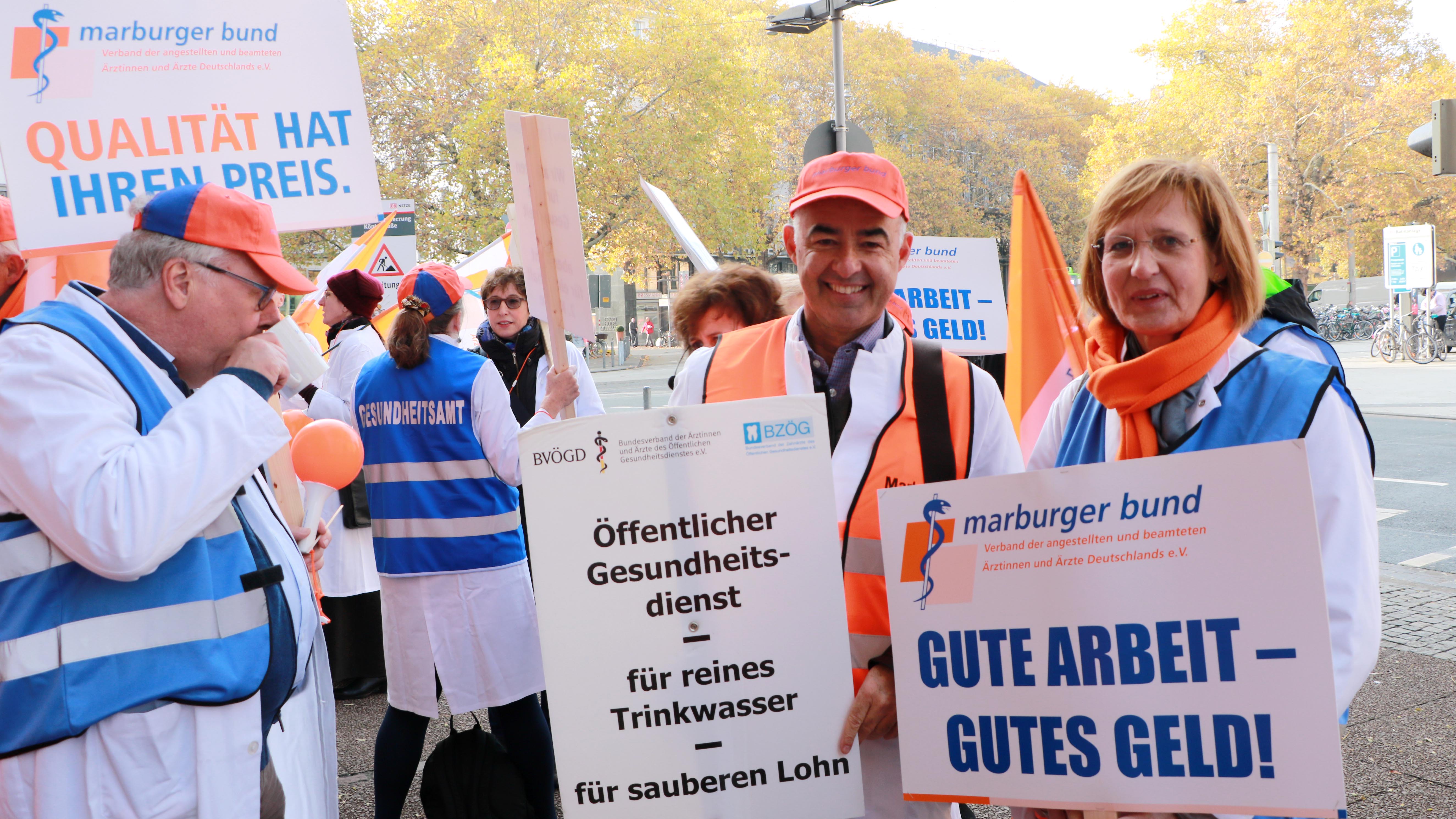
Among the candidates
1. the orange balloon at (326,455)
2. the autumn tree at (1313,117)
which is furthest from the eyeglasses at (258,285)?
the autumn tree at (1313,117)

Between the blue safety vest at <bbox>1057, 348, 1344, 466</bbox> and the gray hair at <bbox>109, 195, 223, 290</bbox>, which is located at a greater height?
the gray hair at <bbox>109, 195, 223, 290</bbox>

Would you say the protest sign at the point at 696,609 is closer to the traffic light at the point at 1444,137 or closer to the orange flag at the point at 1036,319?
the orange flag at the point at 1036,319

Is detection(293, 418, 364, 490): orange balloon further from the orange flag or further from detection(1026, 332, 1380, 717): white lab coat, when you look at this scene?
the orange flag

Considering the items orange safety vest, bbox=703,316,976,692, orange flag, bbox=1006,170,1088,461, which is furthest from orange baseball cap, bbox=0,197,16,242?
orange flag, bbox=1006,170,1088,461

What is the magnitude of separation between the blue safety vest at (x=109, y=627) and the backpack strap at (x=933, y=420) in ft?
4.41

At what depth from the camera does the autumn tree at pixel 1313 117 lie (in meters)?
33.4

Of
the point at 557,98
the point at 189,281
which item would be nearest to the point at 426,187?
the point at 557,98

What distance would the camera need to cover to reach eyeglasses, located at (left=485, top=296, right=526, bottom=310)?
4.93m

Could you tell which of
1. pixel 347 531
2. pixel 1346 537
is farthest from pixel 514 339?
pixel 1346 537

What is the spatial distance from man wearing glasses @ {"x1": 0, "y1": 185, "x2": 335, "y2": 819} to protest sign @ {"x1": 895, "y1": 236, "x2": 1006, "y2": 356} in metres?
4.59

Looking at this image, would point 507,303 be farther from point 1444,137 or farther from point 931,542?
point 1444,137

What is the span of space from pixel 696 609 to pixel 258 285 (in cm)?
111

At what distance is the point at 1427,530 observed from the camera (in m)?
7.95

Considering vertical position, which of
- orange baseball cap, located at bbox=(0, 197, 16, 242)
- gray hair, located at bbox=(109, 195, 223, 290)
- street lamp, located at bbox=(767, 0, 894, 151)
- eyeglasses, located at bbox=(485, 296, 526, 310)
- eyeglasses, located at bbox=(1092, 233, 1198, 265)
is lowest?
eyeglasses, located at bbox=(1092, 233, 1198, 265)
